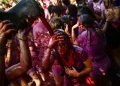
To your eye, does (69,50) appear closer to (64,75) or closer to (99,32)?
(64,75)

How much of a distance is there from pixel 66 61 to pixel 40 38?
125 cm

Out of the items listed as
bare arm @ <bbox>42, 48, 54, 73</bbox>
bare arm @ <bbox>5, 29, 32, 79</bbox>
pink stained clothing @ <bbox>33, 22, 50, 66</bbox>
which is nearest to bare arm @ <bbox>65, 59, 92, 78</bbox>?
bare arm @ <bbox>42, 48, 54, 73</bbox>

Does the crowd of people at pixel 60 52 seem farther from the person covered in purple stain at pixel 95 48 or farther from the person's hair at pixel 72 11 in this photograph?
the person's hair at pixel 72 11

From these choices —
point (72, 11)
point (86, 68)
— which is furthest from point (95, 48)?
point (72, 11)

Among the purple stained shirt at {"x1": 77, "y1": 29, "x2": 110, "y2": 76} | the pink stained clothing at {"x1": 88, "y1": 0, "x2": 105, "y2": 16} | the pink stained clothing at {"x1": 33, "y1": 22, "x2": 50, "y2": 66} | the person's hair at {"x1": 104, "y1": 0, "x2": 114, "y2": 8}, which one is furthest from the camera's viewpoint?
the pink stained clothing at {"x1": 88, "y1": 0, "x2": 105, "y2": 16}

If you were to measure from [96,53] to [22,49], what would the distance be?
348cm

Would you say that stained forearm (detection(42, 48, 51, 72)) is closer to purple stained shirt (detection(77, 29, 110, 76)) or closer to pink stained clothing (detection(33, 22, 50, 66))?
pink stained clothing (detection(33, 22, 50, 66))

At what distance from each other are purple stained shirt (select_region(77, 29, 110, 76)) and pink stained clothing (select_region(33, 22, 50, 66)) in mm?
695

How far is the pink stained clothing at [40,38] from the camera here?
613 cm

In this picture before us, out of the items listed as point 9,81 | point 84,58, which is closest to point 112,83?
point 84,58

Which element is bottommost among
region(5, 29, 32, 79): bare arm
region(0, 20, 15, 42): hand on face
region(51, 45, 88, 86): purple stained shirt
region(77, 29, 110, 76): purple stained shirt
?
region(77, 29, 110, 76): purple stained shirt

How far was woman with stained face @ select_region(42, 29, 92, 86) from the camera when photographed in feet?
17.4

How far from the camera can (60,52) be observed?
210 inches

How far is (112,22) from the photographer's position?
7625 mm
